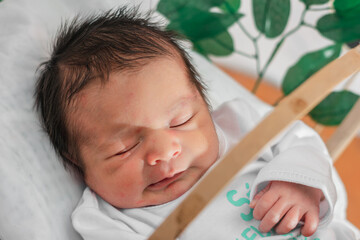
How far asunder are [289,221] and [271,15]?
1.98 feet

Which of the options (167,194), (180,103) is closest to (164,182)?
(167,194)

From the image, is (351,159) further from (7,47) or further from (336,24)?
(7,47)

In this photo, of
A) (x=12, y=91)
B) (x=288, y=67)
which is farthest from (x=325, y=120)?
(x=12, y=91)

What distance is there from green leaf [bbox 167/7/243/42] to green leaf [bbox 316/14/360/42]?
0.21m

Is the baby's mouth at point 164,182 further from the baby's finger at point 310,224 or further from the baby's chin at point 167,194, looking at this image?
the baby's finger at point 310,224

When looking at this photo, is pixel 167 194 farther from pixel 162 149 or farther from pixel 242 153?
pixel 242 153

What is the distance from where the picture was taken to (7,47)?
0.90 metres

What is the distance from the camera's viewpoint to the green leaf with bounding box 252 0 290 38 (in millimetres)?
1159

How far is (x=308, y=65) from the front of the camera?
1198mm

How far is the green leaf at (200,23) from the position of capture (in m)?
1.16

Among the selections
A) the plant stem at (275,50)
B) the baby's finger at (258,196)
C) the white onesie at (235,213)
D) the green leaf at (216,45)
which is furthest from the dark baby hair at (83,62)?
the plant stem at (275,50)

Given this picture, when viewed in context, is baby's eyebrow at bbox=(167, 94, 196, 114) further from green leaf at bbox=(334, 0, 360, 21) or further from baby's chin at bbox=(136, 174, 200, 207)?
green leaf at bbox=(334, 0, 360, 21)

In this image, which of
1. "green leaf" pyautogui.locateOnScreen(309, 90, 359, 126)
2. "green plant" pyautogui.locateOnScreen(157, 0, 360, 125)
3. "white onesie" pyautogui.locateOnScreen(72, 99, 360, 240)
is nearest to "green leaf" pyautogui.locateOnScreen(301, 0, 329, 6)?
"green plant" pyautogui.locateOnScreen(157, 0, 360, 125)

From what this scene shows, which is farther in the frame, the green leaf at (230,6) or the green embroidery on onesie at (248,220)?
the green leaf at (230,6)
